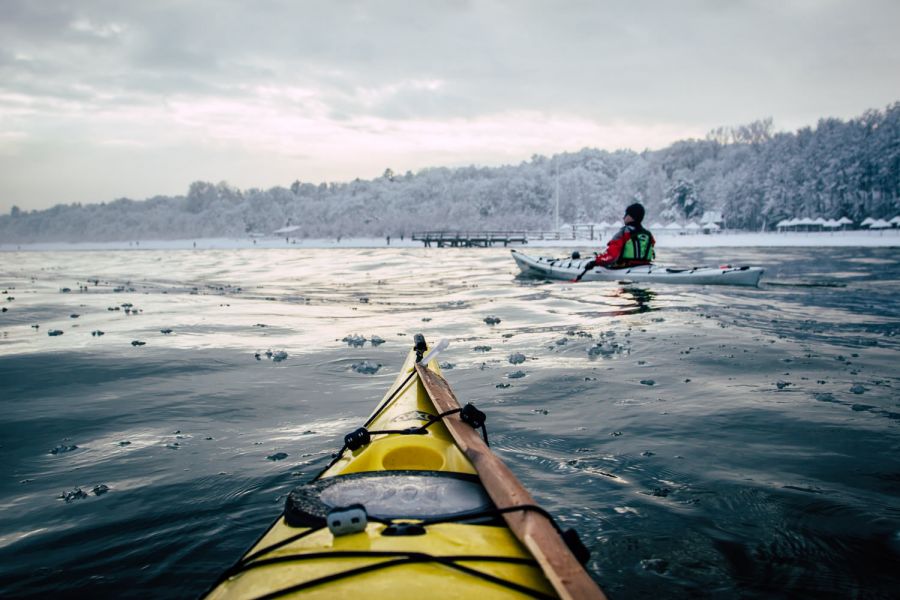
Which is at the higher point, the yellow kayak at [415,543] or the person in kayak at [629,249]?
the person in kayak at [629,249]

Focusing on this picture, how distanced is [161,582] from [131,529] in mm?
673

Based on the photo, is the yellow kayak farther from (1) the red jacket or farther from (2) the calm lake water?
(1) the red jacket

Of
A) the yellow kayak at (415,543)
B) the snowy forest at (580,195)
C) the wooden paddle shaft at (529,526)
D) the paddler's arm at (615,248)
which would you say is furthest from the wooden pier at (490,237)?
the yellow kayak at (415,543)

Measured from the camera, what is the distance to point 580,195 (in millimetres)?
102938

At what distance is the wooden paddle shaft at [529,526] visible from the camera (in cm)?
164

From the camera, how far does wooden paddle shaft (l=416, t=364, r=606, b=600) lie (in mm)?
1639

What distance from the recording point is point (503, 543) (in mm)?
1979

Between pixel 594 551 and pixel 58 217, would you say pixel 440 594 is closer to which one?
pixel 594 551

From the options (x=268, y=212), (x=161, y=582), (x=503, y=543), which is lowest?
(x=161, y=582)

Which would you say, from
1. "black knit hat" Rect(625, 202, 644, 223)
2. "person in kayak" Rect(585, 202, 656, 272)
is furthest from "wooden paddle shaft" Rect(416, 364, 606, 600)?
"person in kayak" Rect(585, 202, 656, 272)

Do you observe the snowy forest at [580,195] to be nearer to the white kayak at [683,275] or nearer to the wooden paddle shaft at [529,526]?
the white kayak at [683,275]

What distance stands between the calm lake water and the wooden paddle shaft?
787 mm

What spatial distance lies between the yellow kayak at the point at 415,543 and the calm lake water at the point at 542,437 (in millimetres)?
880

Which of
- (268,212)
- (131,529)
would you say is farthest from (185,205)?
(131,529)
